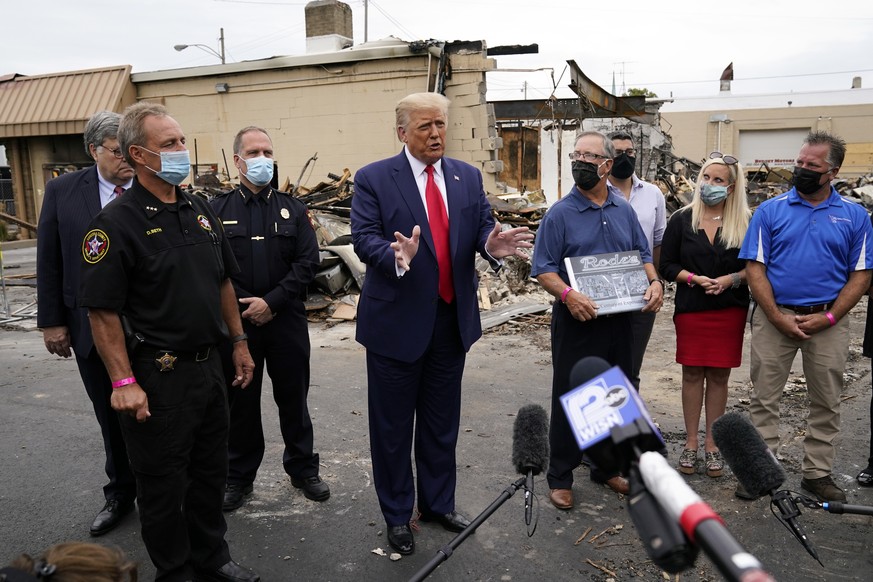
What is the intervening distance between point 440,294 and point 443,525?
4.43 feet

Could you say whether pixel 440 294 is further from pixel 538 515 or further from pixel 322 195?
pixel 322 195

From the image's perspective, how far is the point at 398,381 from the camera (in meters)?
3.75

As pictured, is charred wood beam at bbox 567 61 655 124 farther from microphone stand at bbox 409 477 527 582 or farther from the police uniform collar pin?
microphone stand at bbox 409 477 527 582

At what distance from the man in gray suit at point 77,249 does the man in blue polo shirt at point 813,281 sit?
384 centimetres

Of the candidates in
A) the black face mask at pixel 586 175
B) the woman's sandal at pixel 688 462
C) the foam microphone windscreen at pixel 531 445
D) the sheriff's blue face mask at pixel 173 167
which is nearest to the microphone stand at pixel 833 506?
the foam microphone windscreen at pixel 531 445

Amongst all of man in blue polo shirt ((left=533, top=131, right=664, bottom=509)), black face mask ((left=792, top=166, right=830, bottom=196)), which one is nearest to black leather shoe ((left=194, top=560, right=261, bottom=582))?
man in blue polo shirt ((left=533, top=131, right=664, bottom=509))

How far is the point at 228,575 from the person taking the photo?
3.36 metres

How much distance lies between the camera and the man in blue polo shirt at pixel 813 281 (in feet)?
13.7

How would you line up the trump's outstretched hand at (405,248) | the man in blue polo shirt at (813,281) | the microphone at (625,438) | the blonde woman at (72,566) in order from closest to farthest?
1. the microphone at (625,438)
2. the blonde woman at (72,566)
3. the trump's outstretched hand at (405,248)
4. the man in blue polo shirt at (813,281)

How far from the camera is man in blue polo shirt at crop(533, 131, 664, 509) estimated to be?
4.14 meters

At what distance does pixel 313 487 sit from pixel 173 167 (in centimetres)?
225

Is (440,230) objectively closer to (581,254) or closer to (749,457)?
(581,254)

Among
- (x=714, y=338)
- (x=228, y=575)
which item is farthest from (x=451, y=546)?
(x=714, y=338)

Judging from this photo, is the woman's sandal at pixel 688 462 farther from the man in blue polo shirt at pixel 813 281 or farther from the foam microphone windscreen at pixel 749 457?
the foam microphone windscreen at pixel 749 457
